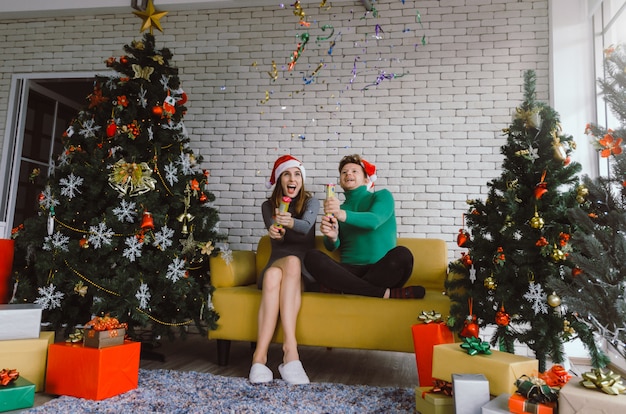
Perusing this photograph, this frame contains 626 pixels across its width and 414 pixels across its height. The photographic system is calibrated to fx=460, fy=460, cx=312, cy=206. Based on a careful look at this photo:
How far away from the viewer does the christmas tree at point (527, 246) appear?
185cm

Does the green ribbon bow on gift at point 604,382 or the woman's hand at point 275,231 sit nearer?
the green ribbon bow on gift at point 604,382

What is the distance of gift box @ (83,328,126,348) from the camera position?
190 cm

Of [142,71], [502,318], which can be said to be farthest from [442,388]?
[142,71]

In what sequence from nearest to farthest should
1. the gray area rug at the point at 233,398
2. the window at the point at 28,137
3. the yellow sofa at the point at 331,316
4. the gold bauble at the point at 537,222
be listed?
the gray area rug at the point at 233,398
the gold bauble at the point at 537,222
the yellow sofa at the point at 331,316
the window at the point at 28,137

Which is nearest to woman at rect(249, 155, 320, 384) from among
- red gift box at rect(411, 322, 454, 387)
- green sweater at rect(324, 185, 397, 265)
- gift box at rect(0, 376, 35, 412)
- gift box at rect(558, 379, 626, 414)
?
green sweater at rect(324, 185, 397, 265)

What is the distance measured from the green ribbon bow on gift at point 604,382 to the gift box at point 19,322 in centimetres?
207

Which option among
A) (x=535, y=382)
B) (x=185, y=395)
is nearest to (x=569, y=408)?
(x=535, y=382)

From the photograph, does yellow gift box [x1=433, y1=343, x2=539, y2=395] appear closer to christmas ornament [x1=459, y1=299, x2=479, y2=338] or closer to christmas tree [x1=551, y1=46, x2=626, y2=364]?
christmas ornament [x1=459, y1=299, x2=479, y2=338]

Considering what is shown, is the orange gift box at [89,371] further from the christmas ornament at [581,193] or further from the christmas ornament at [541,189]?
the christmas ornament at [581,193]

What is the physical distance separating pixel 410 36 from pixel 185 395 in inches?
122

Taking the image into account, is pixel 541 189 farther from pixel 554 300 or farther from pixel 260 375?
pixel 260 375

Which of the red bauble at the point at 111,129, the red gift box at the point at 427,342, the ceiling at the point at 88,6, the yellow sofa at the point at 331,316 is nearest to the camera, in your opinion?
the red gift box at the point at 427,342

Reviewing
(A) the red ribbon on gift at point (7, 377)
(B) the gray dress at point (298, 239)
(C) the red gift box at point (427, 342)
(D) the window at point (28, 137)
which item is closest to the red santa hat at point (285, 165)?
(B) the gray dress at point (298, 239)

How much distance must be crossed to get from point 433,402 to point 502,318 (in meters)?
0.49
